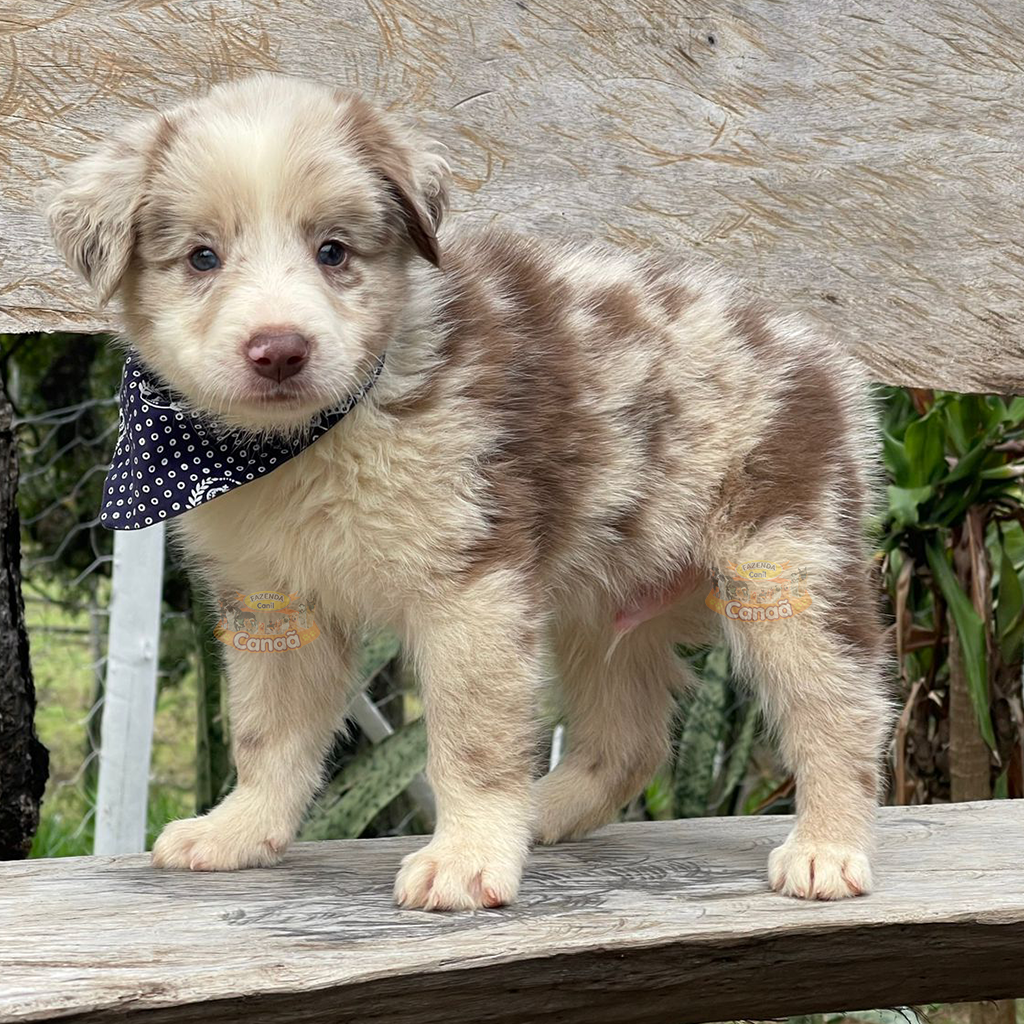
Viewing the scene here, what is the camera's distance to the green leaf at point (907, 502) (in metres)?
3.76

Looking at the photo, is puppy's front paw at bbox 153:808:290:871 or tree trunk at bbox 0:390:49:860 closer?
puppy's front paw at bbox 153:808:290:871

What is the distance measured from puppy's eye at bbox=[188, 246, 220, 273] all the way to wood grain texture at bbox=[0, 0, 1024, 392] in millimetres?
632

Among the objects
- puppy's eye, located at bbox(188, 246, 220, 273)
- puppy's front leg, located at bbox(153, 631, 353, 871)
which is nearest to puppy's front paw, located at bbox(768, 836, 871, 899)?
puppy's front leg, located at bbox(153, 631, 353, 871)

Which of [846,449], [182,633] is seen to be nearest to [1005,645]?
[846,449]

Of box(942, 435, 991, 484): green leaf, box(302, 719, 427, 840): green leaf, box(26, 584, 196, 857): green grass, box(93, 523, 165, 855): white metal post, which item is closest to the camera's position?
box(302, 719, 427, 840): green leaf

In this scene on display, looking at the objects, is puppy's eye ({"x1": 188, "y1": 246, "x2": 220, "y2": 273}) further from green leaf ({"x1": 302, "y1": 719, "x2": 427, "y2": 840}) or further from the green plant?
the green plant

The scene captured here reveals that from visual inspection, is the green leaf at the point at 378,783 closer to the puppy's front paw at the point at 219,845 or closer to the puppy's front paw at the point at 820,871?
the puppy's front paw at the point at 219,845

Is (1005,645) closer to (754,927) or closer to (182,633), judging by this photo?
(754,927)

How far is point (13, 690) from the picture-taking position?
271cm

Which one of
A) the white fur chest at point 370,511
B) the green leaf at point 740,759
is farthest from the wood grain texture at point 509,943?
the green leaf at point 740,759

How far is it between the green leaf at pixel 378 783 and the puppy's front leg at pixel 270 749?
2.77ft

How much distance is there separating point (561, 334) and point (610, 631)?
0.62 m

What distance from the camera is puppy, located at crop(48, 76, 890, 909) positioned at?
2.07m

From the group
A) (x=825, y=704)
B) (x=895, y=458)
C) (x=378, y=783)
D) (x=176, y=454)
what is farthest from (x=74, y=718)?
(x=825, y=704)
